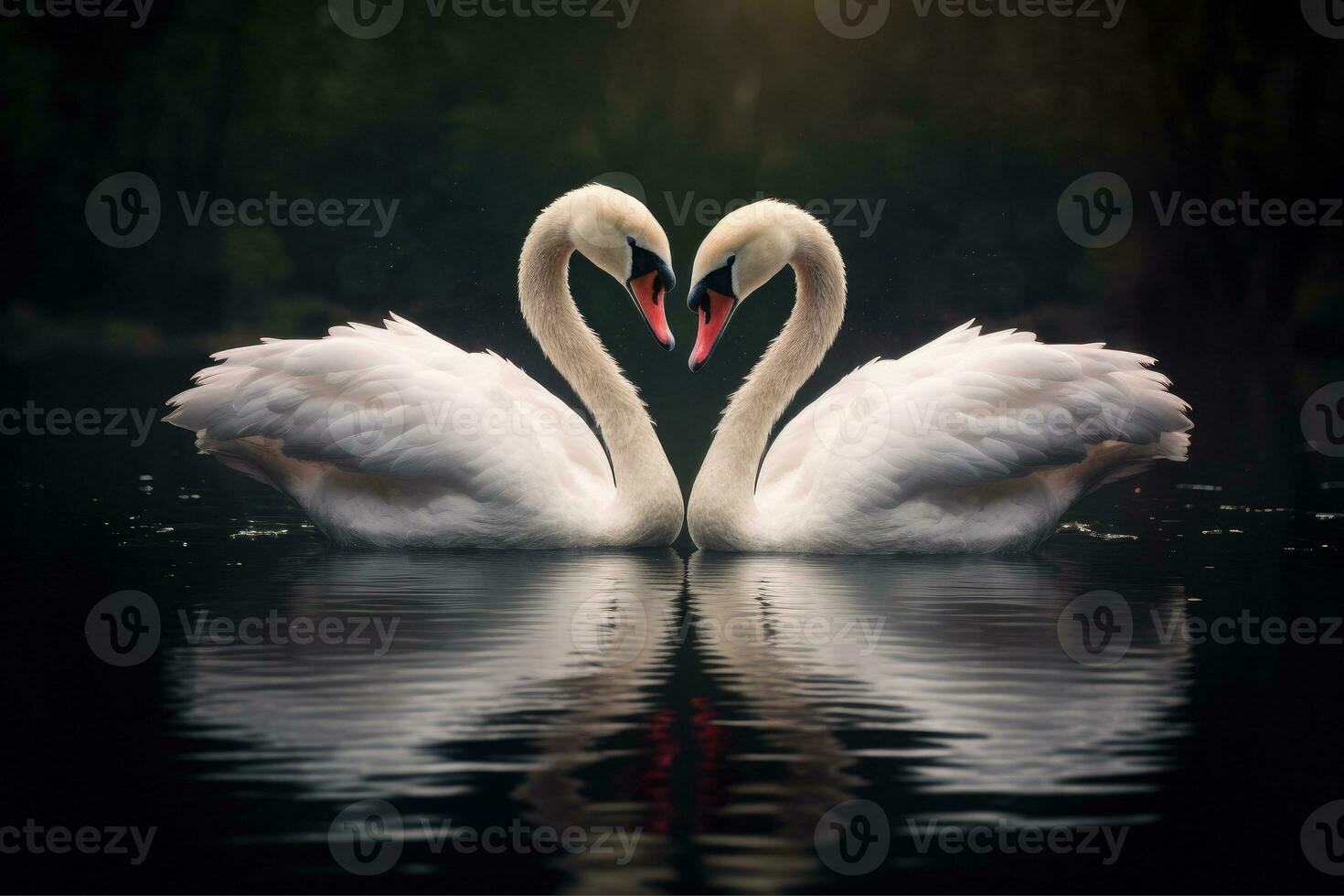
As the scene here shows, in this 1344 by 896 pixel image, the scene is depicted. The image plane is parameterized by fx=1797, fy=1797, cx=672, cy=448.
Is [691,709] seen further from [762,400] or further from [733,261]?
[762,400]

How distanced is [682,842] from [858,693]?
Result: 1.56 meters

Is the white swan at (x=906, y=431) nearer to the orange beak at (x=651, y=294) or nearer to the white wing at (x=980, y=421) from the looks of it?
the white wing at (x=980, y=421)

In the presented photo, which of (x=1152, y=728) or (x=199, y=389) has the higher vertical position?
(x=199, y=389)

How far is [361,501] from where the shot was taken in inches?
344

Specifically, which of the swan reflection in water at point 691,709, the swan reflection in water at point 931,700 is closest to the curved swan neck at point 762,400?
the swan reflection in water at point 931,700

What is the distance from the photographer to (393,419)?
330 inches

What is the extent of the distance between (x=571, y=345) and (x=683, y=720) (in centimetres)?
435

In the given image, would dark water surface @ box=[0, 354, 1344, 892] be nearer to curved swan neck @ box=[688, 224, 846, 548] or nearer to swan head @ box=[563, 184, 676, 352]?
curved swan neck @ box=[688, 224, 846, 548]

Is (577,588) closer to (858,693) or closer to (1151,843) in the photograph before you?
(858,693)

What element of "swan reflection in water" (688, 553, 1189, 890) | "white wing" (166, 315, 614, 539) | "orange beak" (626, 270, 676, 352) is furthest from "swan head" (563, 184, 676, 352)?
"swan reflection in water" (688, 553, 1189, 890)

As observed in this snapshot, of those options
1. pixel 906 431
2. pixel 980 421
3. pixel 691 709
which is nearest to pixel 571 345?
pixel 906 431

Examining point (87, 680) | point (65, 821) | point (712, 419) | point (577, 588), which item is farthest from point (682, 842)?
point (712, 419)

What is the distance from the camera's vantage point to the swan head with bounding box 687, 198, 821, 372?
8.63m

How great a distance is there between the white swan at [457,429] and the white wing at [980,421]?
2.97ft
